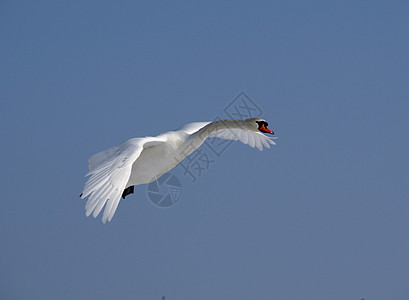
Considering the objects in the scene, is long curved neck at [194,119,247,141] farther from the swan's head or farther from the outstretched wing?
the outstretched wing

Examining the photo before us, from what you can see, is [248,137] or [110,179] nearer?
[110,179]

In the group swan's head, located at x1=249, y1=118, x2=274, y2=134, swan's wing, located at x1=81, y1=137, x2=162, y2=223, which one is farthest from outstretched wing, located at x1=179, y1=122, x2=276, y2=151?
swan's wing, located at x1=81, y1=137, x2=162, y2=223

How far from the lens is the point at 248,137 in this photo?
19750mm

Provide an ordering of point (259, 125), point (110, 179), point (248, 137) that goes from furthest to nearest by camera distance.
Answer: point (248, 137), point (259, 125), point (110, 179)

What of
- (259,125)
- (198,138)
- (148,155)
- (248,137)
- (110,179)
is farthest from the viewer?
(248,137)

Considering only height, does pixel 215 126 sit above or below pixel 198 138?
above

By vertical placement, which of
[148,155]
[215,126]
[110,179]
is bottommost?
[110,179]

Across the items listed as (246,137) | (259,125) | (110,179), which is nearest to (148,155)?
(259,125)

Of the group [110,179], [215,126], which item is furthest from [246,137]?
[110,179]

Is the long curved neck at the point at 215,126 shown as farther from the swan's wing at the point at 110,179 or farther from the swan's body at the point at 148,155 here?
the swan's wing at the point at 110,179

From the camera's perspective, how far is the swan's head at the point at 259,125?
1694 cm

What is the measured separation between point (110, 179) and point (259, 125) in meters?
5.32

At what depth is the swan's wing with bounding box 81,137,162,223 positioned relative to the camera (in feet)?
39.9

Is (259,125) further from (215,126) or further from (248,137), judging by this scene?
(248,137)
